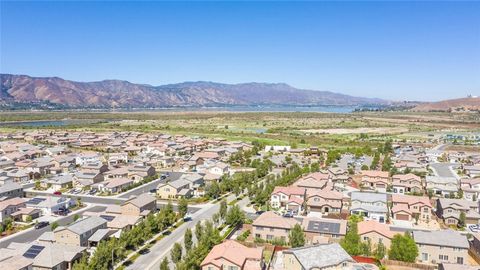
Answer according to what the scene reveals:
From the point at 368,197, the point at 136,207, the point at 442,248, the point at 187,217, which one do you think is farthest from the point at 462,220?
the point at 136,207

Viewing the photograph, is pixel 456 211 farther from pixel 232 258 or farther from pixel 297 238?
pixel 232 258

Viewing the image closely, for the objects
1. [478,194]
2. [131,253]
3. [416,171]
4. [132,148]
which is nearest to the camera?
[131,253]

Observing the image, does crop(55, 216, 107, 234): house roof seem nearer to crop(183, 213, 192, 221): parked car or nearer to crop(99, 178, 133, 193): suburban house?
crop(183, 213, 192, 221): parked car

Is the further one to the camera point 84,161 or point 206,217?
point 84,161

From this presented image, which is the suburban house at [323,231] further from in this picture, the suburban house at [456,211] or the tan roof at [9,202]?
the tan roof at [9,202]

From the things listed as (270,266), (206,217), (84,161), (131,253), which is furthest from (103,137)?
(270,266)

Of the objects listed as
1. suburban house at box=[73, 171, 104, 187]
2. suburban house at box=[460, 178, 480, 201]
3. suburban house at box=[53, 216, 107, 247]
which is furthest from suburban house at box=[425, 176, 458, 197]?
suburban house at box=[73, 171, 104, 187]

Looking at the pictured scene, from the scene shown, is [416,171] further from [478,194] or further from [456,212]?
[456,212]
